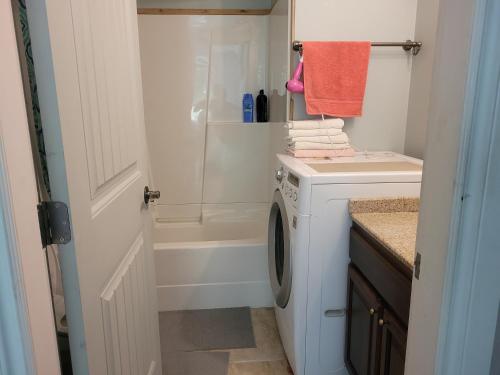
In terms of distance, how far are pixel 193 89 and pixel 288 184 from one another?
4.98 ft

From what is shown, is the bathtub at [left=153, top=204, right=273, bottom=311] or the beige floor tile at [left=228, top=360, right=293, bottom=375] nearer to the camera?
the beige floor tile at [left=228, top=360, right=293, bottom=375]

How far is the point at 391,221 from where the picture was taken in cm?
136

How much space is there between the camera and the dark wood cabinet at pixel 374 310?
109cm

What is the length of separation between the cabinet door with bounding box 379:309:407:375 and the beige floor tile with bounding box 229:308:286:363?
0.85 meters

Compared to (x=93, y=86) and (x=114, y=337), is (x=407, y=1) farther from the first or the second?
(x=114, y=337)

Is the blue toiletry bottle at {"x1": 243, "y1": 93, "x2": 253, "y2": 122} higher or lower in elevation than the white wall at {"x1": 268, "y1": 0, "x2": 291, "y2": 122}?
lower

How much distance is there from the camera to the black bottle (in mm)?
2797

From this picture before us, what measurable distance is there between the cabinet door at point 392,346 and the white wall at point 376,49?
3.78 feet

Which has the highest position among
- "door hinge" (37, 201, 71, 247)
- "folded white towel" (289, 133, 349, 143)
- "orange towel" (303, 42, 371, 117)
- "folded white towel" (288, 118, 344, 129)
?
"orange towel" (303, 42, 371, 117)

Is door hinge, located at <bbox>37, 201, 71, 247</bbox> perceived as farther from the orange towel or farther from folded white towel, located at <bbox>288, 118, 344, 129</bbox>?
the orange towel

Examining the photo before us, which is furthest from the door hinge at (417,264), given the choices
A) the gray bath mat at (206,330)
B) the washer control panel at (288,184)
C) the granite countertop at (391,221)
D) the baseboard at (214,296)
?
the baseboard at (214,296)

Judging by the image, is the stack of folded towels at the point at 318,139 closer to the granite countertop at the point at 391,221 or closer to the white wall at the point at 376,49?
the white wall at the point at 376,49

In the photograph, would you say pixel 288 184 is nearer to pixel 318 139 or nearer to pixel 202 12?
pixel 318 139

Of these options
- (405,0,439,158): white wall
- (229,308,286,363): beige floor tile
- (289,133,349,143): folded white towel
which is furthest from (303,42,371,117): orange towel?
(229,308,286,363): beige floor tile
